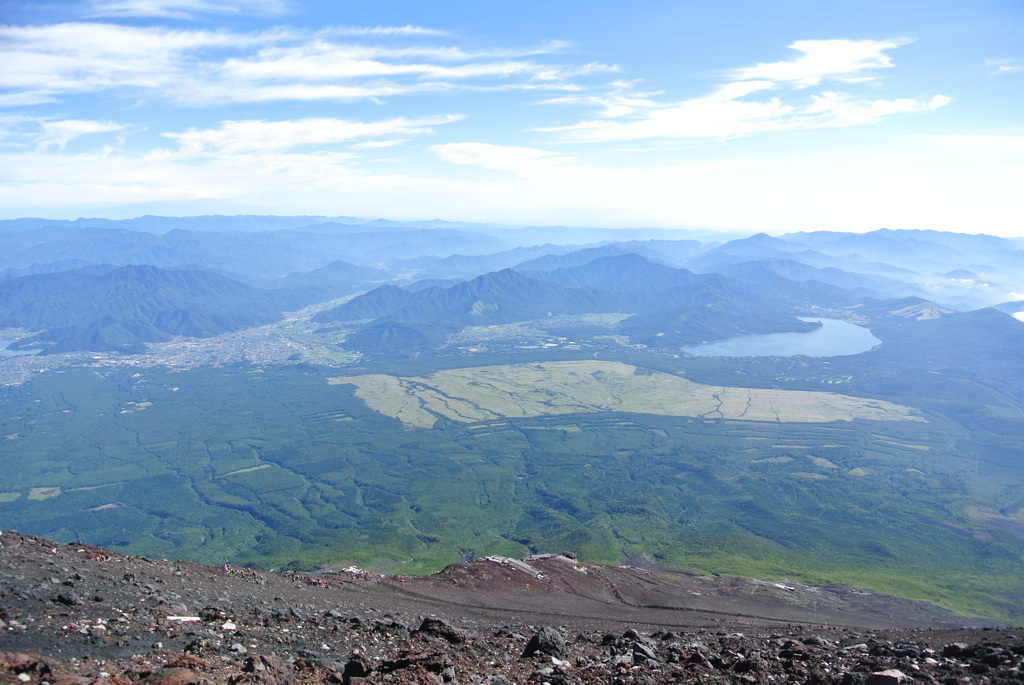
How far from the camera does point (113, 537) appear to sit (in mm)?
77750

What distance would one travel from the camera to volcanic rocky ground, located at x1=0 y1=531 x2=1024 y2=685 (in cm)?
1443

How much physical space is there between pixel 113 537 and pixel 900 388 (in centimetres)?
15974

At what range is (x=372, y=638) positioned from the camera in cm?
1877

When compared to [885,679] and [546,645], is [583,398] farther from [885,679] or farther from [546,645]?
[885,679]

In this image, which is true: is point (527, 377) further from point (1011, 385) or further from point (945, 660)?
point (945, 660)

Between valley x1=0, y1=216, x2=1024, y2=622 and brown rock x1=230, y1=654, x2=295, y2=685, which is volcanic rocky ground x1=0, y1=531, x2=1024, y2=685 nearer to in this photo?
brown rock x1=230, y1=654, x2=295, y2=685

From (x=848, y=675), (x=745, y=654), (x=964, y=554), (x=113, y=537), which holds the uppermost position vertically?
(x=848, y=675)

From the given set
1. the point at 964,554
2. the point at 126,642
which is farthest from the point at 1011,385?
the point at 126,642

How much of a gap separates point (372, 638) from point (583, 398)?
12221 centimetres

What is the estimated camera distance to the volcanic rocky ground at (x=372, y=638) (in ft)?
47.3

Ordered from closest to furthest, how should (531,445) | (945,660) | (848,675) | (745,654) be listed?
1. (848,675)
2. (945,660)
3. (745,654)
4. (531,445)

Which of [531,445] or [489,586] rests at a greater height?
[489,586]

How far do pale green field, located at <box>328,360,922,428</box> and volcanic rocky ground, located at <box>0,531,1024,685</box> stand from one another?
318 feet

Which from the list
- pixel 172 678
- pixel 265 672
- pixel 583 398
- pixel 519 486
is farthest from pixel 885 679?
pixel 583 398
